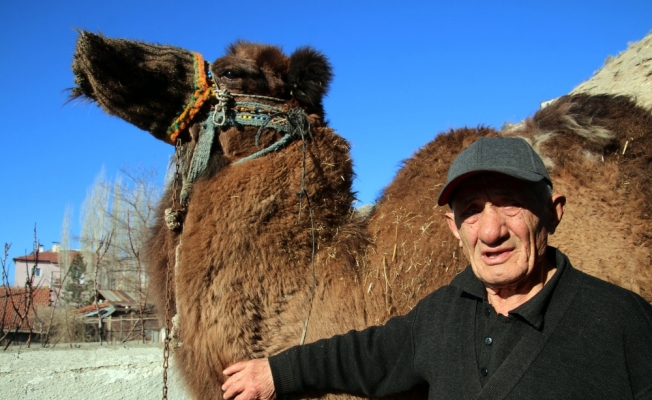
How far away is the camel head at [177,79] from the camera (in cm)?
282

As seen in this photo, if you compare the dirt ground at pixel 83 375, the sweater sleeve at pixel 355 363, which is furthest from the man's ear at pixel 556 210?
the dirt ground at pixel 83 375

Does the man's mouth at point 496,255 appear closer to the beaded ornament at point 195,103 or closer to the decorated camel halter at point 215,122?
the decorated camel halter at point 215,122

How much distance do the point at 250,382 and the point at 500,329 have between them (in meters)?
1.16

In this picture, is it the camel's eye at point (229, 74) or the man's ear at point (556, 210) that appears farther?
the camel's eye at point (229, 74)

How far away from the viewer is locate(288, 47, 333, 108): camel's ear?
327 centimetres

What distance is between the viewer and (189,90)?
3096mm

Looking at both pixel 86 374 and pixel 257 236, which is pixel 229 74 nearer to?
pixel 257 236

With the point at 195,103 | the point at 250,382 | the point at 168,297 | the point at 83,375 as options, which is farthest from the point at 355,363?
the point at 83,375

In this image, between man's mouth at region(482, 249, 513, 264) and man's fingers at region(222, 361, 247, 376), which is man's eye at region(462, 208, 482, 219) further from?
man's fingers at region(222, 361, 247, 376)

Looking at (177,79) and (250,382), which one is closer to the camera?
(250,382)

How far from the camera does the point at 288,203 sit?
2910 millimetres

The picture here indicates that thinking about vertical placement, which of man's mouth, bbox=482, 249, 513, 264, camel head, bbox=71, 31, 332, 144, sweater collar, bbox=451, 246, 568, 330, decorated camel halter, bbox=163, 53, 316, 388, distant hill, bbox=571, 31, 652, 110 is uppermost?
distant hill, bbox=571, 31, 652, 110

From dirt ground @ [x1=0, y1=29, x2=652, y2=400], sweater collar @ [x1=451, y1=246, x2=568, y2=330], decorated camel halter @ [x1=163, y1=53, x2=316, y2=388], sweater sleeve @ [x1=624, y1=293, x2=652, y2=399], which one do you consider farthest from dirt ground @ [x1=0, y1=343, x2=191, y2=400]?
sweater sleeve @ [x1=624, y1=293, x2=652, y2=399]

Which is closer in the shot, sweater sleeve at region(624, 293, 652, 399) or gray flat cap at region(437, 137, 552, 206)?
sweater sleeve at region(624, 293, 652, 399)
